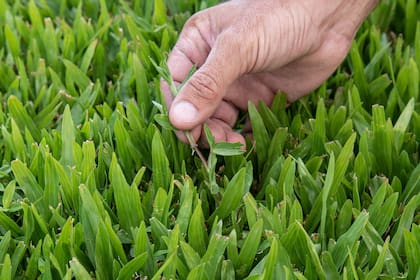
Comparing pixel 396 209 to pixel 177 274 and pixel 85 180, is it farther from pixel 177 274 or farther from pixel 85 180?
pixel 85 180

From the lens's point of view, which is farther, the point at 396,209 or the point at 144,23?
the point at 144,23

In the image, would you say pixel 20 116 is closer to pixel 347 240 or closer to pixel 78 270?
pixel 78 270

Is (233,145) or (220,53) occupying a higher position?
(220,53)

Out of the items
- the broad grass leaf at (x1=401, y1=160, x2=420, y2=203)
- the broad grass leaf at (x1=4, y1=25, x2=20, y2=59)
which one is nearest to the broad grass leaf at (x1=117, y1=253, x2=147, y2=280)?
the broad grass leaf at (x1=401, y1=160, x2=420, y2=203)

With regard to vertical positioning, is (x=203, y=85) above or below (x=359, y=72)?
above

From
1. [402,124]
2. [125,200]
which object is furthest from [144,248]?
[402,124]

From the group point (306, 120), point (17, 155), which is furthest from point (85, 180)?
point (306, 120)

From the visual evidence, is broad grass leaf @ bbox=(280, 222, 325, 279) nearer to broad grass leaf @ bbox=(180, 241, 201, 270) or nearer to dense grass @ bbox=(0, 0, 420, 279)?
dense grass @ bbox=(0, 0, 420, 279)
